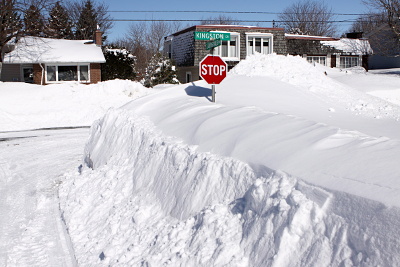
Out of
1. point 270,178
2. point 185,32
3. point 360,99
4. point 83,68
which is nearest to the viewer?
point 270,178

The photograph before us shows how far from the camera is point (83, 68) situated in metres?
32.0

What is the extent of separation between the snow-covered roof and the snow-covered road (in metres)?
30.3

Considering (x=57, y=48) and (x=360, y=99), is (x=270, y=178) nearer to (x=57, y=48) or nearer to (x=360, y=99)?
(x=360, y=99)

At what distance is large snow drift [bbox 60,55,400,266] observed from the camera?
3305 millimetres

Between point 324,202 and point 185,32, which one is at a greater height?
point 185,32

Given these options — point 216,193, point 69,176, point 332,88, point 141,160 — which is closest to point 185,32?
point 332,88

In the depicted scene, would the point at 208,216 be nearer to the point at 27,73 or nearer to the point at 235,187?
the point at 235,187

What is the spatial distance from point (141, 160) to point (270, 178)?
3476mm

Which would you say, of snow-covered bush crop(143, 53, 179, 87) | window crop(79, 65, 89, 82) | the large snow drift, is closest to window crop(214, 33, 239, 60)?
snow-covered bush crop(143, 53, 179, 87)

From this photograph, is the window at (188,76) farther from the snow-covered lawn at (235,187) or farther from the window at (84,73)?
the snow-covered lawn at (235,187)

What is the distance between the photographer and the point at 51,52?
106ft

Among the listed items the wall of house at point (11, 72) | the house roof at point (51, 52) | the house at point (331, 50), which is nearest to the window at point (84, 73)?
the house roof at point (51, 52)

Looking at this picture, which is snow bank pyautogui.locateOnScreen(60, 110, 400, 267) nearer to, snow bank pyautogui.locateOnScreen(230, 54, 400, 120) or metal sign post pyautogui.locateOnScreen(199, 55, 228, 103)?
metal sign post pyautogui.locateOnScreen(199, 55, 228, 103)

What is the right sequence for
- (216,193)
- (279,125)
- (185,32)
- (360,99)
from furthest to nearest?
(185,32), (360,99), (279,125), (216,193)
